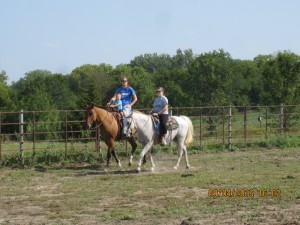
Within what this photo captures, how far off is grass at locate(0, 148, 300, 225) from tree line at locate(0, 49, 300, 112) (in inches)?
779

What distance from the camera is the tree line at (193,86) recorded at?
37.3 meters

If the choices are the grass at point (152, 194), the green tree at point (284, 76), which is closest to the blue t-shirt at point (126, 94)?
the grass at point (152, 194)

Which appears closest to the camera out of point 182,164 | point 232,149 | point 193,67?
point 182,164


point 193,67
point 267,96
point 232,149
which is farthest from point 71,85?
point 232,149

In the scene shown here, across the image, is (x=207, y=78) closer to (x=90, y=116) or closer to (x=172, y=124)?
(x=172, y=124)

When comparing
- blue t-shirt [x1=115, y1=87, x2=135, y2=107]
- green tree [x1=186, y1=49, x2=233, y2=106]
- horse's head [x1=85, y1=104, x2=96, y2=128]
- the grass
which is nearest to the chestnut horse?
horse's head [x1=85, y1=104, x2=96, y2=128]

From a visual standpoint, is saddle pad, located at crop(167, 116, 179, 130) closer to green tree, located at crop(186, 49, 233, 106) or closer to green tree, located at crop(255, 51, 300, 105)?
green tree, located at crop(255, 51, 300, 105)

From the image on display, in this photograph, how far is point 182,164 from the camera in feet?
47.2

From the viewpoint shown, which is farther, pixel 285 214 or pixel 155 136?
pixel 155 136

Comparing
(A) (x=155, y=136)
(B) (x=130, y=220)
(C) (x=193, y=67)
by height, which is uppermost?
(C) (x=193, y=67)

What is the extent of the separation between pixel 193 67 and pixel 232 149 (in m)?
32.0

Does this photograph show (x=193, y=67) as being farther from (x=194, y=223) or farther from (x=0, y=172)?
(x=194, y=223)

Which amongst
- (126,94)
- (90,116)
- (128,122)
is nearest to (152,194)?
(128,122)

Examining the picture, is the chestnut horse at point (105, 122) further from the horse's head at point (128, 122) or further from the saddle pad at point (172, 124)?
the saddle pad at point (172, 124)
